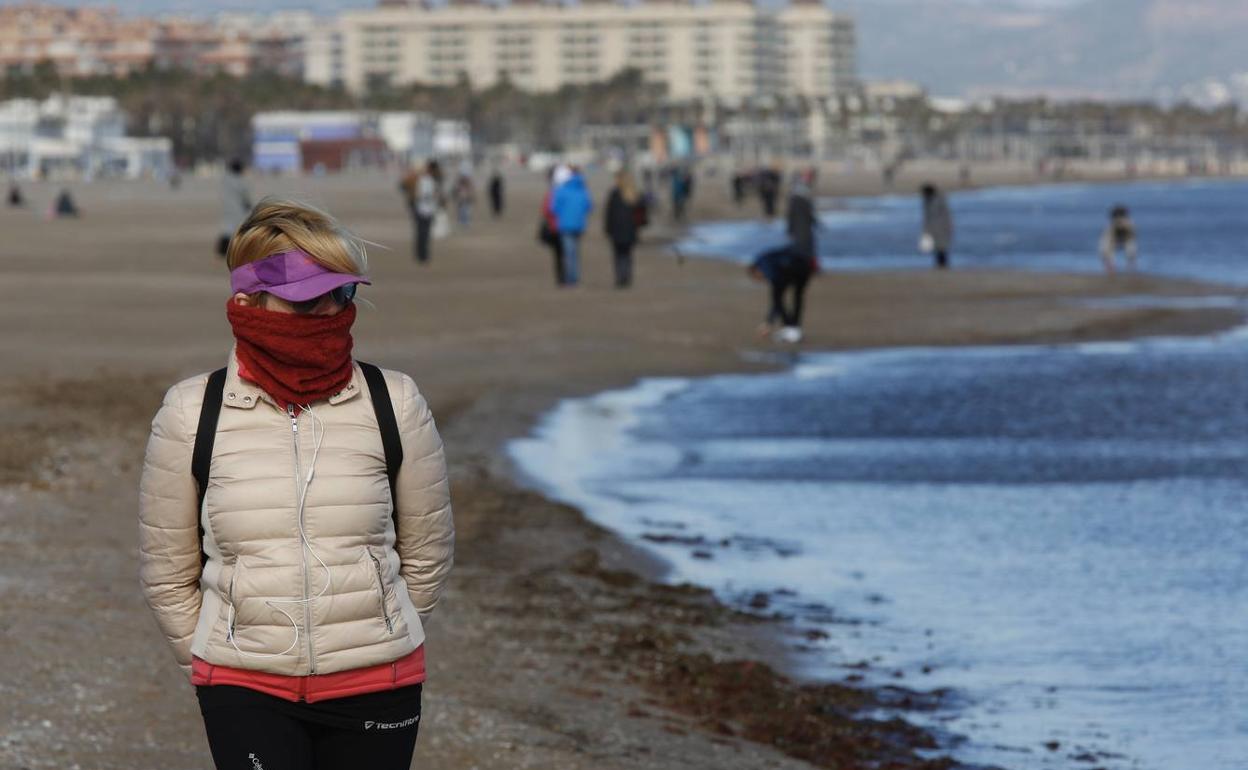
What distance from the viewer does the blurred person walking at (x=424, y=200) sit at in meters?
30.9

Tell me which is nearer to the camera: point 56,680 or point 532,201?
point 56,680

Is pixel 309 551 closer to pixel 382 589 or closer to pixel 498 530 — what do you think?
pixel 382 589

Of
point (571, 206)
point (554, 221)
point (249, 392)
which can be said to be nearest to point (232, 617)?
point (249, 392)

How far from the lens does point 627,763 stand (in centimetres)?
648

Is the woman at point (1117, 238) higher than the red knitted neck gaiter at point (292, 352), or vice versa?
the red knitted neck gaiter at point (292, 352)

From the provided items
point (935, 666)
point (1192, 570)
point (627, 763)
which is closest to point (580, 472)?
point (1192, 570)

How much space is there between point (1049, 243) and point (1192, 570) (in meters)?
45.0

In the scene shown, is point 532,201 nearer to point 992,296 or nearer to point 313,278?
point 992,296

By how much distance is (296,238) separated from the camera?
3635 millimetres

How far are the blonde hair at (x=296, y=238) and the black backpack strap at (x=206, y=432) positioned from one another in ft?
0.68

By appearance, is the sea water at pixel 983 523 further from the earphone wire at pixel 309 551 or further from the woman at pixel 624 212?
the woman at pixel 624 212

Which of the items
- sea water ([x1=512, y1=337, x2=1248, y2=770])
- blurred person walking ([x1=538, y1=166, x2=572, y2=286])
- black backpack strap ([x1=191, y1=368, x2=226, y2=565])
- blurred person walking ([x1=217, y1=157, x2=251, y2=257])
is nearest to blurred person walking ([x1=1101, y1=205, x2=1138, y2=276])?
blurred person walking ([x1=538, y1=166, x2=572, y2=286])

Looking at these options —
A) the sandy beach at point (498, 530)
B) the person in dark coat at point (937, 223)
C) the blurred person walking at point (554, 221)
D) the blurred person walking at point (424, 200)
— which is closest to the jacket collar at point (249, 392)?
the sandy beach at point (498, 530)

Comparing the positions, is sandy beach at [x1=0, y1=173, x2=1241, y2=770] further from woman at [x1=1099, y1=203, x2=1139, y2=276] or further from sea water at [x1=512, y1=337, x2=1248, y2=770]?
woman at [x1=1099, y1=203, x2=1139, y2=276]
